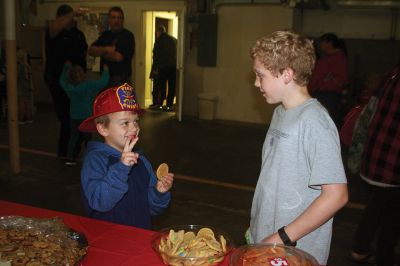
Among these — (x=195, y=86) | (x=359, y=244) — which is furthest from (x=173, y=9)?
(x=359, y=244)

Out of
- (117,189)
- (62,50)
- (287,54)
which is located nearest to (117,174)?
(117,189)

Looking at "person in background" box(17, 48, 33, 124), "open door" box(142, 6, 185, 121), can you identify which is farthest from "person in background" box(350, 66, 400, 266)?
"person in background" box(17, 48, 33, 124)

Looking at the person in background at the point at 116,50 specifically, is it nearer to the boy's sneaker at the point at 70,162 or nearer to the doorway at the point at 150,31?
the boy's sneaker at the point at 70,162

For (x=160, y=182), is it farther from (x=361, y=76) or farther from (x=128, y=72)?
(x=361, y=76)

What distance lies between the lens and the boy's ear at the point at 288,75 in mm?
1604

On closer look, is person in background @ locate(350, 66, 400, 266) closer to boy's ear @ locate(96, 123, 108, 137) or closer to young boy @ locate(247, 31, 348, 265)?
young boy @ locate(247, 31, 348, 265)

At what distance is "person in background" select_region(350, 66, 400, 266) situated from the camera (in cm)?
266

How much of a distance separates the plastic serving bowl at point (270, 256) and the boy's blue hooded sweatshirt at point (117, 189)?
57 centimetres

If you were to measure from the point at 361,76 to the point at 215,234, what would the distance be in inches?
293

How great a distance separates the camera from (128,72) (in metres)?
5.71

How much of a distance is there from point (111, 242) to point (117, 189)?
21 cm

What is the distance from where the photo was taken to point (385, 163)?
8.93 feet

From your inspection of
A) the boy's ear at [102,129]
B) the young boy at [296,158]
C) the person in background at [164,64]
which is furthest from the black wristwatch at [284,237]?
the person in background at [164,64]

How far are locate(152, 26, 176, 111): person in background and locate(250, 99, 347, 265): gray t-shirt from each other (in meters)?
9.03
